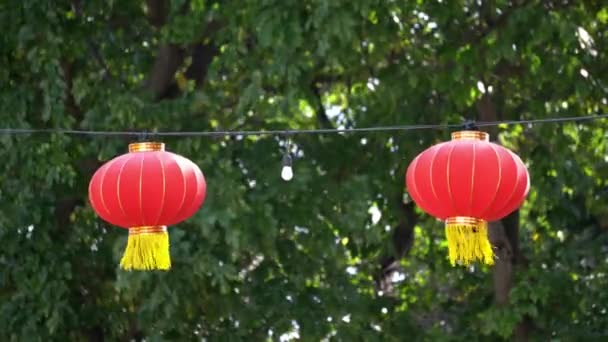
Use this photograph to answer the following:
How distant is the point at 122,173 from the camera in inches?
318

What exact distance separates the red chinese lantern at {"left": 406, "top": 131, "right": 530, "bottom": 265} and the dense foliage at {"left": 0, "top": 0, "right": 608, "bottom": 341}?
2.11 m

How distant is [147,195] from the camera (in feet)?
26.6

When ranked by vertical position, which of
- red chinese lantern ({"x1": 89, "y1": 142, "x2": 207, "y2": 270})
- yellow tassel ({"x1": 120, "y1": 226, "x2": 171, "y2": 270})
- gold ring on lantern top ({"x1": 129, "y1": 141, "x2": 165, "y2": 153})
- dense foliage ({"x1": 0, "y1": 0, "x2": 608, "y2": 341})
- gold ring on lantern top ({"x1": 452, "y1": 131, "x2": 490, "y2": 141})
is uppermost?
dense foliage ({"x1": 0, "y1": 0, "x2": 608, "y2": 341})

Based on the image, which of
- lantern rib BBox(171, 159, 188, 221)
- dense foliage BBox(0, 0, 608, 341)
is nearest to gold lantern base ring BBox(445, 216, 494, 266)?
lantern rib BBox(171, 159, 188, 221)

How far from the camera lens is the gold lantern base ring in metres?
7.82

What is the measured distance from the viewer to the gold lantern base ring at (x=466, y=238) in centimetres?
782

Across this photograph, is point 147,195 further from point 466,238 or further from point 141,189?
point 466,238

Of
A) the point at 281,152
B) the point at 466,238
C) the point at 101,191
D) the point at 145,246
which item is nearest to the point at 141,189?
the point at 101,191

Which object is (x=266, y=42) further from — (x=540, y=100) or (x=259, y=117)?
(x=540, y=100)

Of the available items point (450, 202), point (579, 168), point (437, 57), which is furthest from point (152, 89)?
point (450, 202)

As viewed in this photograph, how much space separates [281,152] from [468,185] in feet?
10.1

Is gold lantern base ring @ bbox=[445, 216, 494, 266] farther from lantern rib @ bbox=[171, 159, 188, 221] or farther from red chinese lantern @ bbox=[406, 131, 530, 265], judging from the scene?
lantern rib @ bbox=[171, 159, 188, 221]

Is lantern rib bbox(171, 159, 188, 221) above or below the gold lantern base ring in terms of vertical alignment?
above

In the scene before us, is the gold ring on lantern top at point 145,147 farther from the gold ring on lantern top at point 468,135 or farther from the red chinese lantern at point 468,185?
the gold ring on lantern top at point 468,135
